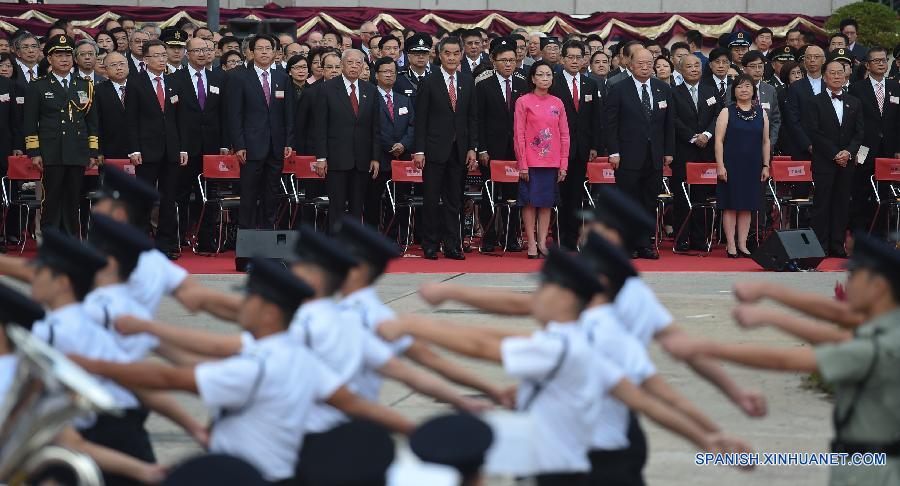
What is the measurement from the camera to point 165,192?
17250mm

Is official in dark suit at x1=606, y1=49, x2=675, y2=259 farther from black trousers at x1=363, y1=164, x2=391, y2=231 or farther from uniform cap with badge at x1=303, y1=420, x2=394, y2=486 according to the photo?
uniform cap with badge at x1=303, y1=420, x2=394, y2=486

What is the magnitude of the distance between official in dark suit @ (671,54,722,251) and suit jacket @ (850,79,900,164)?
1.73 meters

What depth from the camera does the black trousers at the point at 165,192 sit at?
1712 centimetres

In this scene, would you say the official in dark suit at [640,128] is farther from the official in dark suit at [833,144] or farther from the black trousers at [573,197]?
the official in dark suit at [833,144]

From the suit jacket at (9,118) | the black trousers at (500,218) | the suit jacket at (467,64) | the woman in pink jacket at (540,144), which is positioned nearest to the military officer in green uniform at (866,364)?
the woman in pink jacket at (540,144)

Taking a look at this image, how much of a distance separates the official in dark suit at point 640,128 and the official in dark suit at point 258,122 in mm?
3725

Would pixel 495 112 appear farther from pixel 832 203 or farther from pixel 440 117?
pixel 832 203

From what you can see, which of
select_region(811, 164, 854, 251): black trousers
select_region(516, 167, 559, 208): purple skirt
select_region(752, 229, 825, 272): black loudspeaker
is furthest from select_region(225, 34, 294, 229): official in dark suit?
select_region(811, 164, 854, 251): black trousers

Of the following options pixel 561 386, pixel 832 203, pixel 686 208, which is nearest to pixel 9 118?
pixel 686 208

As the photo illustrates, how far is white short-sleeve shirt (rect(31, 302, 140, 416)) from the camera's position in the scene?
20.0ft

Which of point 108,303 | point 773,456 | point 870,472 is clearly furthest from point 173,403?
point 773,456

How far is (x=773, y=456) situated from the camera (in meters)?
8.59

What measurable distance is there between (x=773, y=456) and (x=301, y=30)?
18.8 metres

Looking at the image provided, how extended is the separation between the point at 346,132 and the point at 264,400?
11.4m
